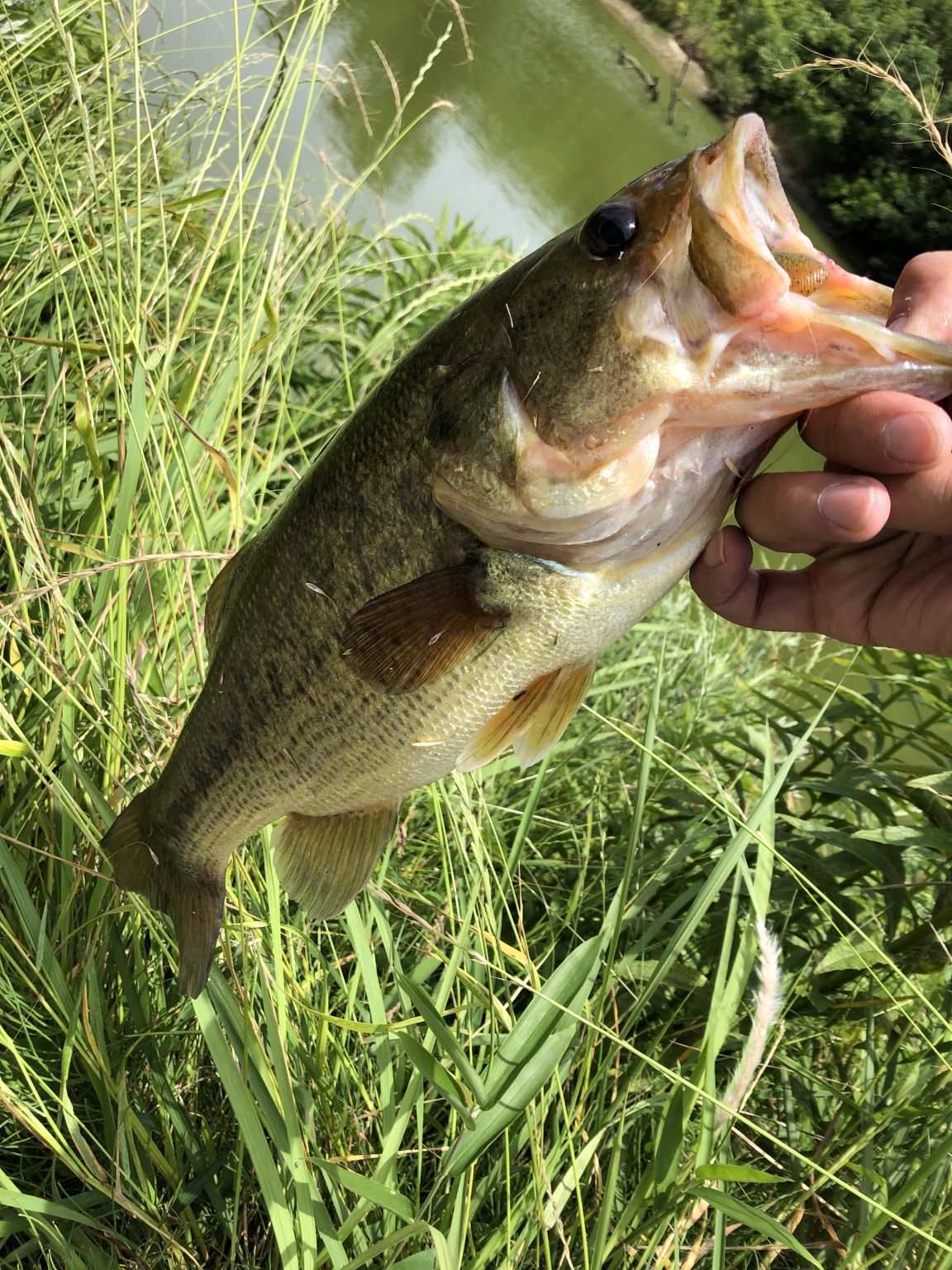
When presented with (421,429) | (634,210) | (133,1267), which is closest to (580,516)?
(421,429)

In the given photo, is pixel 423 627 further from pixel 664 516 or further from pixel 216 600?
pixel 216 600

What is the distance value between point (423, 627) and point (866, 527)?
0.67m

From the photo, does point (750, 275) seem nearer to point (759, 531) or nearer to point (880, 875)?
point (759, 531)

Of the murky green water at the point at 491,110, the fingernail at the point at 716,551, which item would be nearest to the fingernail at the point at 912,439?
the fingernail at the point at 716,551

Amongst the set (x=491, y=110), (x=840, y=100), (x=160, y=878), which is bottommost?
(x=840, y=100)

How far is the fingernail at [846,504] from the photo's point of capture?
1356mm

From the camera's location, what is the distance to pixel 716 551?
158 cm

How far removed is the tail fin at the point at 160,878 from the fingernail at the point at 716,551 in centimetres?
108

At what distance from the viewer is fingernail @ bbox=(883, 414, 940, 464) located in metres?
1.27

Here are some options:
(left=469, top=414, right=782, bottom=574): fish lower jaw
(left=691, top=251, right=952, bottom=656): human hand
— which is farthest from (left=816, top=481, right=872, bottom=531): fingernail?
(left=469, top=414, right=782, bottom=574): fish lower jaw

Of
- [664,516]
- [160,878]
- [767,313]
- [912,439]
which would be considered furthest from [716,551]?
[160,878]

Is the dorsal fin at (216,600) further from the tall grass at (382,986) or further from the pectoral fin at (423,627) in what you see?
the pectoral fin at (423,627)

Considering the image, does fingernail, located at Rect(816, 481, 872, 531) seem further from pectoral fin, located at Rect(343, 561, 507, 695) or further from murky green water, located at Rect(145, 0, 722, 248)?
murky green water, located at Rect(145, 0, 722, 248)

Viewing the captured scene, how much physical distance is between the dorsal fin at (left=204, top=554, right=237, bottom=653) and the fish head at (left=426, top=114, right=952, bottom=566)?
553 mm
